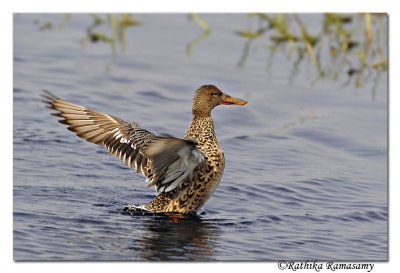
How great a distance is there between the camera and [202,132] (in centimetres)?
1009

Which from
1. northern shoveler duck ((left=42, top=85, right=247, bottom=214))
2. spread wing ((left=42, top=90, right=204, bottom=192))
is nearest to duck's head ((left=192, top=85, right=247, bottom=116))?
northern shoveler duck ((left=42, top=85, right=247, bottom=214))

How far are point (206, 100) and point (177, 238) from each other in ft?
4.67

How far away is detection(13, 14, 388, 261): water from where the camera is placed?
9266mm

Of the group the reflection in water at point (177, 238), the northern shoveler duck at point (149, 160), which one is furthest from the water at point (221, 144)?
the northern shoveler duck at point (149, 160)

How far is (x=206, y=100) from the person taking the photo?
10.2 m

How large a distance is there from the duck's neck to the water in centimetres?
68

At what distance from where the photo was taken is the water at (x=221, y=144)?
30.4 ft

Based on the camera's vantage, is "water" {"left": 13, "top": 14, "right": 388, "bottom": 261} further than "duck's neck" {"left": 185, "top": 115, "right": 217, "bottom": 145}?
No

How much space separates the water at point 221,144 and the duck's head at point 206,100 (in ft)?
2.93

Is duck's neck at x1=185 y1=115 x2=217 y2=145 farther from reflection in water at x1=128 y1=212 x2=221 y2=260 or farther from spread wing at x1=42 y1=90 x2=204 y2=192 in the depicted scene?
reflection in water at x1=128 y1=212 x2=221 y2=260

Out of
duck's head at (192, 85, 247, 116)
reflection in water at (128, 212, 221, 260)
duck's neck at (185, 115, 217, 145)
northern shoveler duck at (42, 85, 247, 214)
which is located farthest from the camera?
duck's head at (192, 85, 247, 116)

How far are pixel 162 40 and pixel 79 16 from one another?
1.11 metres

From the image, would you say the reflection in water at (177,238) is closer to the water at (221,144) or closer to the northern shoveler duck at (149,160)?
the water at (221,144)
